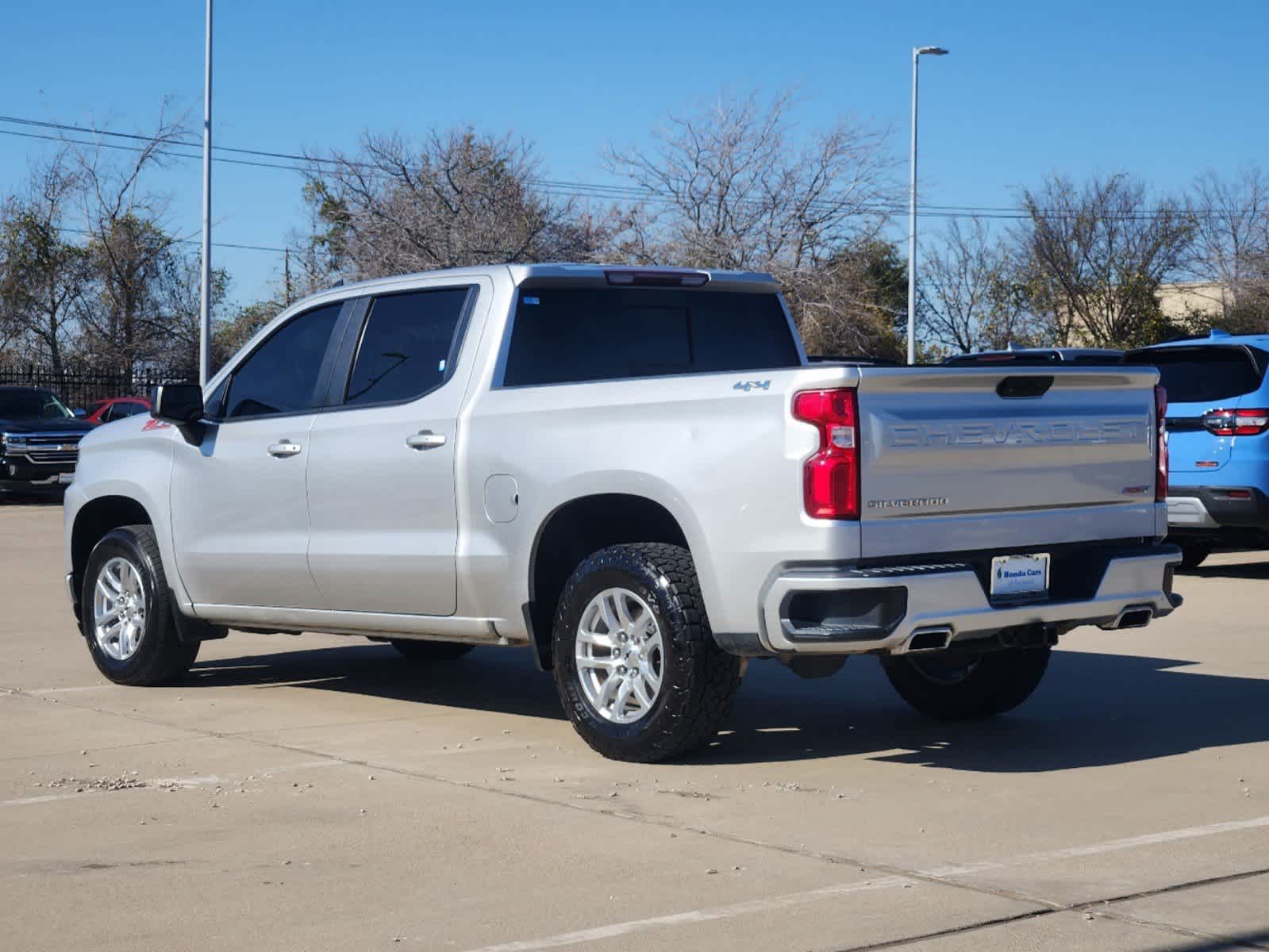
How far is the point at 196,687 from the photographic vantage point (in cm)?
952

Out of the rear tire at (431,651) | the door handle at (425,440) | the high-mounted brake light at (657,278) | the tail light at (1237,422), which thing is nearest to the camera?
the door handle at (425,440)

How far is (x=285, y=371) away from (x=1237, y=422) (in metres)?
8.42

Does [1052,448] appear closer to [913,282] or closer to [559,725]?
[559,725]

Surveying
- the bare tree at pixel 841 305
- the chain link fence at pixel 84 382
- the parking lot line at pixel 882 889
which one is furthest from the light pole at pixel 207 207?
the parking lot line at pixel 882 889

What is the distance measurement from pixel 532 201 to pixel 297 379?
34951mm

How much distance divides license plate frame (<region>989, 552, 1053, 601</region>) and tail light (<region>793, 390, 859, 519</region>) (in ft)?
2.52

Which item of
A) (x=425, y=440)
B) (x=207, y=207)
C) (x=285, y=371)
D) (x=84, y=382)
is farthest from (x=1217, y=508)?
(x=84, y=382)

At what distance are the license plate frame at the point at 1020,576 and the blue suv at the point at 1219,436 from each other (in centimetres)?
734

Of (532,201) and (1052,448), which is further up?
(532,201)

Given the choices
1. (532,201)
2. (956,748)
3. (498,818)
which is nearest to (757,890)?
(498,818)

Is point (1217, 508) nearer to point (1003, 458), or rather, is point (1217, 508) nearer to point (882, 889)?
point (1003, 458)

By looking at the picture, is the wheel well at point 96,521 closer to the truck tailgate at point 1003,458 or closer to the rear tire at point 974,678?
the rear tire at point 974,678

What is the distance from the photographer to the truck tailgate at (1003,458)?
259 inches

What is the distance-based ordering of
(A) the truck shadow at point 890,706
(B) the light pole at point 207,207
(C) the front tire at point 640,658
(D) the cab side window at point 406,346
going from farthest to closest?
1. (B) the light pole at point 207,207
2. (D) the cab side window at point 406,346
3. (A) the truck shadow at point 890,706
4. (C) the front tire at point 640,658
